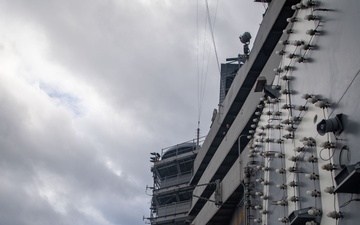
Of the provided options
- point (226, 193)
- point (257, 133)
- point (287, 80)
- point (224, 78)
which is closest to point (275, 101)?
point (287, 80)

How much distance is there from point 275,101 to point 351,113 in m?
6.15

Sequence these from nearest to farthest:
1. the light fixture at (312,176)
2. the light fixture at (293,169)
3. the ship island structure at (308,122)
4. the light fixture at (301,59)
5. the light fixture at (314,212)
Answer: the ship island structure at (308,122) < the light fixture at (314,212) < the light fixture at (312,176) < the light fixture at (293,169) < the light fixture at (301,59)

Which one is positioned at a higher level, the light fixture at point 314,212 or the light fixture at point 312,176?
the light fixture at point 312,176

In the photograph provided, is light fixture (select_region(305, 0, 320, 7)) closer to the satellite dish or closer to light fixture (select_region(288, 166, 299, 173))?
light fixture (select_region(288, 166, 299, 173))

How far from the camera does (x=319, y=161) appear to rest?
10.1m

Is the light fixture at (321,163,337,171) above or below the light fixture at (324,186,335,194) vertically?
above

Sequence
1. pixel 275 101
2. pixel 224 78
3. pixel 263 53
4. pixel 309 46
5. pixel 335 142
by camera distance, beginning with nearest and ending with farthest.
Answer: pixel 335 142 → pixel 309 46 → pixel 275 101 → pixel 263 53 → pixel 224 78

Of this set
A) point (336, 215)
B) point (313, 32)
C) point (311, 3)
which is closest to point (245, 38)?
point (311, 3)

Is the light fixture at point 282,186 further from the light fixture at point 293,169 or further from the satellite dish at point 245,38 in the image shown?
the satellite dish at point 245,38

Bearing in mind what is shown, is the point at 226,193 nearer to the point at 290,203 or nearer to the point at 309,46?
the point at 290,203

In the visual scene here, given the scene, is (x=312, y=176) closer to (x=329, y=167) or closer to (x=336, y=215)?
(x=329, y=167)

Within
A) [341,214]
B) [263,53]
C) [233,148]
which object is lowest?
[341,214]

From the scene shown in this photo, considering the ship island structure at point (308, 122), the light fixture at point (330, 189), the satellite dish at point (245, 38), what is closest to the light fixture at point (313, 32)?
the ship island structure at point (308, 122)

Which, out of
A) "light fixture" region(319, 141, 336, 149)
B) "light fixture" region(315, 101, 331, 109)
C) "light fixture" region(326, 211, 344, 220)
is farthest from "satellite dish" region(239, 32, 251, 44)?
"light fixture" region(326, 211, 344, 220)
